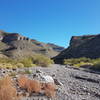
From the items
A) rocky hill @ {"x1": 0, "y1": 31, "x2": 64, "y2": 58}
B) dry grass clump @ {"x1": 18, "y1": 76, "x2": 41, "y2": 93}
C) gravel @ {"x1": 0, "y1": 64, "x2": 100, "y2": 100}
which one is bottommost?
gravel @ {"x1": 0, "y1": 64, "x2": 100, "y2": 100}

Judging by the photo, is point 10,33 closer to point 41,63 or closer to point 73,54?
point 73,54

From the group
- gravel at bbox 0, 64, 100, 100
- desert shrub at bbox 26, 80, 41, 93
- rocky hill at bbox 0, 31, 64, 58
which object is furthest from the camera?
rocky hill at bbox 0, 31, 64, 58

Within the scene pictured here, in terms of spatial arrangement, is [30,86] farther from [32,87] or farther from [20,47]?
[20,47]

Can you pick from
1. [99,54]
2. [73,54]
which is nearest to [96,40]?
[73,54]

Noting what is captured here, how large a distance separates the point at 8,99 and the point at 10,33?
550ft

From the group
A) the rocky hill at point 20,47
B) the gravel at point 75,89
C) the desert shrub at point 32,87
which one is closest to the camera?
the desert shrub at point 32,87

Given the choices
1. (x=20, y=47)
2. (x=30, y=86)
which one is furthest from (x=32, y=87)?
(x=20, y=47)

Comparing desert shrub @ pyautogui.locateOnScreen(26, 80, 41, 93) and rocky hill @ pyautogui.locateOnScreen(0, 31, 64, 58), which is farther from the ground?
rocky hill @ pyautogui.locateOnScreen(0, 31, 64, 58)

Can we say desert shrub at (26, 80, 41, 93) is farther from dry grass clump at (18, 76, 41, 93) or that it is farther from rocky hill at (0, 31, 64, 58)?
rocky hill at (0, 31, 64, 58)

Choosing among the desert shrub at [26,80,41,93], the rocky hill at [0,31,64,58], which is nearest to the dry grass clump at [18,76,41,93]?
the desert shrub at [26,80,41,93]

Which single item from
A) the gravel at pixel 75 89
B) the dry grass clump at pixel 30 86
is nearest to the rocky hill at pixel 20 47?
the gravel at pixel 75 89

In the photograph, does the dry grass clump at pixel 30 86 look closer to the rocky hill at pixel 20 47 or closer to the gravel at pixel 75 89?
→ the gravel at pixel 75 89

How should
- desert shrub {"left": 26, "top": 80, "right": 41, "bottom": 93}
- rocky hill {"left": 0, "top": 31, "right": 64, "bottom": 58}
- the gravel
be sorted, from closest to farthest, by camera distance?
desert shrub {"left": 26, "top": 80, "right": 41, "bottom": 93} < the gravel < rocky hill {"left": 0, "top": 31, "right": 64, "bottom": 58}

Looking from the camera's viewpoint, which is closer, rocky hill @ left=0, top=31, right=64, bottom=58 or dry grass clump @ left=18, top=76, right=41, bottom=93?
dry grass clump @ left=18, top=76, right=41, bottom=93
